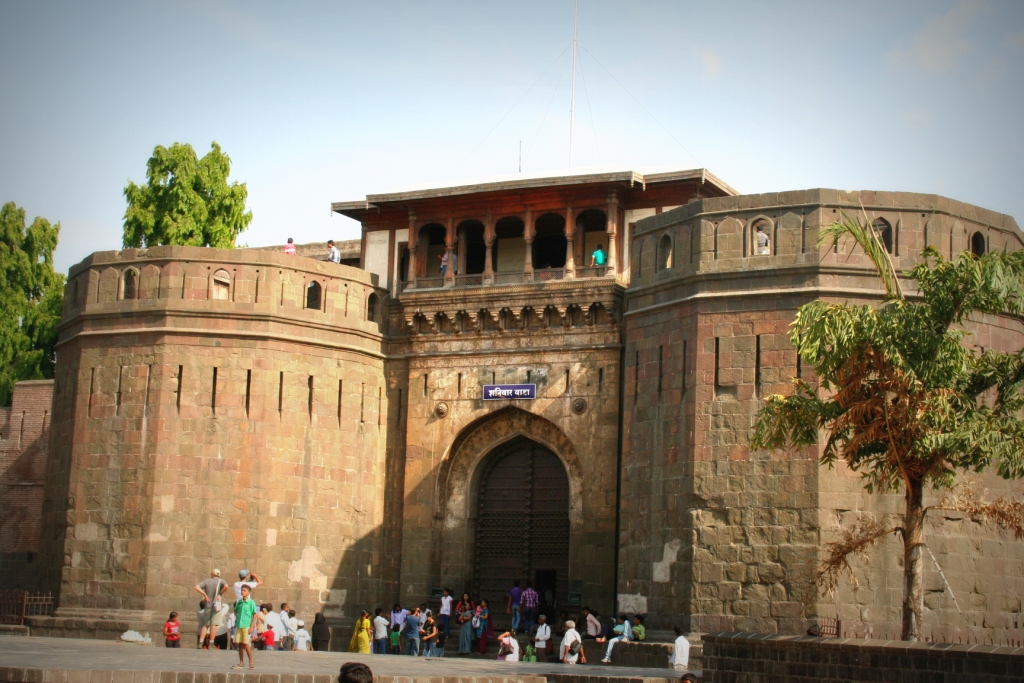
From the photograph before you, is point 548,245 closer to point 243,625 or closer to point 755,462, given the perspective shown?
point 755,462

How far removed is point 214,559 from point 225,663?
291 inches

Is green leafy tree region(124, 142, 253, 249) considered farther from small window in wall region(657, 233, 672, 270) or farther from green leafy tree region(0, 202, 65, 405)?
small window in wall region(657, 233, 672, 270)

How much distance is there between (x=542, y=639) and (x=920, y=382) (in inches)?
351

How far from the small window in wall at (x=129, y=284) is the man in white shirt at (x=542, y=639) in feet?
31.2

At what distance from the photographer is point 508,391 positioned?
87.8ft

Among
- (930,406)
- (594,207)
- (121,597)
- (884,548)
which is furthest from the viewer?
(594,207)

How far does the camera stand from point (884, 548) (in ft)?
68.7

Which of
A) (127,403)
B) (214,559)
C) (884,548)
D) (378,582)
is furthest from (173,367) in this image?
(884,548)

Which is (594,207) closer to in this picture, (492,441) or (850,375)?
(492,441)

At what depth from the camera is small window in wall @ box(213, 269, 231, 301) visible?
26047 millimetres

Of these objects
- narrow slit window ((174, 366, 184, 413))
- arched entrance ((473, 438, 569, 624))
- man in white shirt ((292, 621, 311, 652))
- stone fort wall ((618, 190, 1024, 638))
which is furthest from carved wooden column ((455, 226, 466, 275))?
man in white shirt ((292, 621, 311, 652))

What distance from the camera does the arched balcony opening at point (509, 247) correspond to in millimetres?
28266

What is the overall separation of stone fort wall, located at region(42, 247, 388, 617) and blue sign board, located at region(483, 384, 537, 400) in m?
2.46

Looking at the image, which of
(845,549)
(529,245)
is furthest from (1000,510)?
(529,245)
